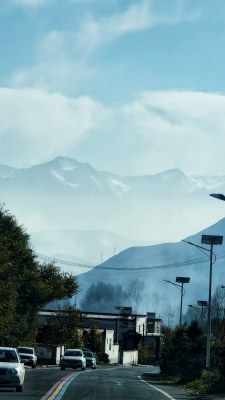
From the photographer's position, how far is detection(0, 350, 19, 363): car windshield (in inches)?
1369

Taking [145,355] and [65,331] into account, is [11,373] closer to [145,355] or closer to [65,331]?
[65,331]

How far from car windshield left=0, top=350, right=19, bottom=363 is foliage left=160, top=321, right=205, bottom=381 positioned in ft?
69.3

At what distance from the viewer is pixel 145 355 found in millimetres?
162750

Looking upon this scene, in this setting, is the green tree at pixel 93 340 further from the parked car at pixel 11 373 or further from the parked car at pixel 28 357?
the parked car at pixel 11 373

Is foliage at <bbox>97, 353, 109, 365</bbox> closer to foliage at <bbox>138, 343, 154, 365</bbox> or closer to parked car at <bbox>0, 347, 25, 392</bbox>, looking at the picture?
foliage at <bbox>138, 343, 154, 365</bbox>

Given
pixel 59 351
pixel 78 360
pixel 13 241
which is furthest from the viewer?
pixel 59 351

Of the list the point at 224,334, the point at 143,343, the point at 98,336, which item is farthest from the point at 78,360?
the point at 143,343

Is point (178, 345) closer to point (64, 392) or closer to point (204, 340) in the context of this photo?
point (204, 340)

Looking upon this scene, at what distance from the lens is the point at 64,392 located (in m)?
35.8

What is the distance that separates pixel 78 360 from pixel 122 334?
99978 mm

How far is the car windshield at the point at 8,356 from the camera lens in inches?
1369

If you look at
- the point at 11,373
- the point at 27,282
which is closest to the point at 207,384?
the point at 11,373

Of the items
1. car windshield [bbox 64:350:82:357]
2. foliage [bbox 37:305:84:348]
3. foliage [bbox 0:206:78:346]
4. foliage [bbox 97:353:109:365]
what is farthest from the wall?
car windshield [bbox 64:350:82:357]

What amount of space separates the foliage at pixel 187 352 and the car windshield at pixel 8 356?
21111mm
